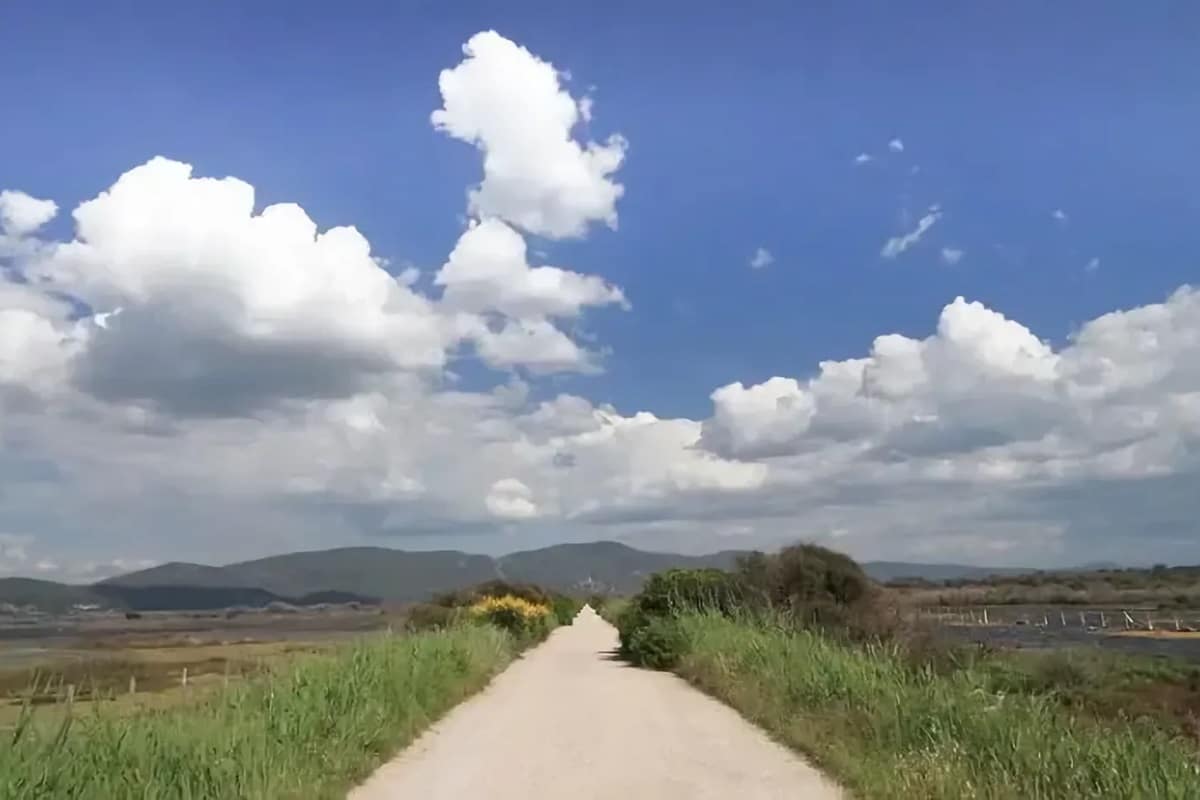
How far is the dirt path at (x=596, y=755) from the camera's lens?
11.5m

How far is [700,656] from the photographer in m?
24.8

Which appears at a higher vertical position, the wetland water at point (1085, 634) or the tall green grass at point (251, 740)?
the tall green grass at point (251, 740)

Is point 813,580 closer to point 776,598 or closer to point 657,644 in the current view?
point 776,598

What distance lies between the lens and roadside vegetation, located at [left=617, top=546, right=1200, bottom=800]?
9.52 m

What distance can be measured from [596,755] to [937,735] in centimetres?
430

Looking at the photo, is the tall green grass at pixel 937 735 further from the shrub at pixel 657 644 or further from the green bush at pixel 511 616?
the green bush at pixel 511 616

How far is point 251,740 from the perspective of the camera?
10.8 metres

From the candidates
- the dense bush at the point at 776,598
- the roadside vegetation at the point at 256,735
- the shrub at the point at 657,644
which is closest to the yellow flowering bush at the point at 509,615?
the dense bush at the point at 776,598

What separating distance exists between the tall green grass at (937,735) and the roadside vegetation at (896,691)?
0.02 m

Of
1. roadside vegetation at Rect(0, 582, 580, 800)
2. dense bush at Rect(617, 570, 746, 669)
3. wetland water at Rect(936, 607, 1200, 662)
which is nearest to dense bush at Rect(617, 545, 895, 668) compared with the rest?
dense bush at Rect(617, 570, 746, 669)

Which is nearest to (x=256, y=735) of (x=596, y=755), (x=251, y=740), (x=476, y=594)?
(x=251, y=740)

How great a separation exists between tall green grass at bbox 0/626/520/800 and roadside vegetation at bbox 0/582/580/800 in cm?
1

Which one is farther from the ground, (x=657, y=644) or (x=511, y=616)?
(x=511, y=616)

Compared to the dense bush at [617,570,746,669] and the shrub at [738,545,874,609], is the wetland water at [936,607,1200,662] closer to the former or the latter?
the shrub at [738,545,874,609]
